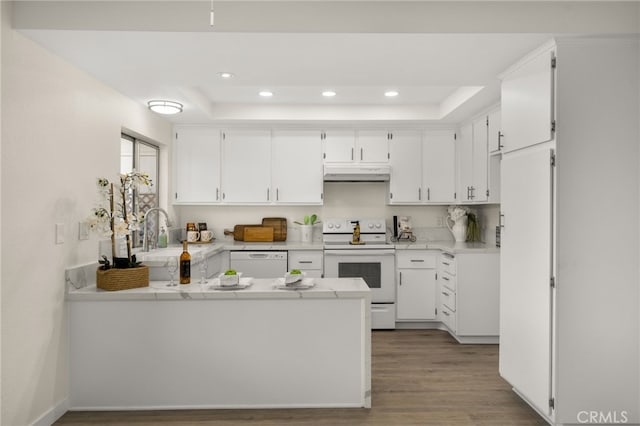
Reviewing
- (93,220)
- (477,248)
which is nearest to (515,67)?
(477,248)

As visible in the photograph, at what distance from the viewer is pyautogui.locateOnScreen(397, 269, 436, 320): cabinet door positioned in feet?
15.0

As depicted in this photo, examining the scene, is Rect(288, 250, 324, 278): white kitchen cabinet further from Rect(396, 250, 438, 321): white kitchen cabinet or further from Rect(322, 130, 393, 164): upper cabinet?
Rect(322, 130, 393, 164): upper cabinet

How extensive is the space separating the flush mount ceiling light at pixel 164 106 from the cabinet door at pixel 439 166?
2.68 m

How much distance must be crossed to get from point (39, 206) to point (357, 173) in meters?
3.06

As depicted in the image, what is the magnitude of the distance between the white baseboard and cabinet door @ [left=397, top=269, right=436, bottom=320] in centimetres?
311

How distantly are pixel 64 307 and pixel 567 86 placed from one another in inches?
128

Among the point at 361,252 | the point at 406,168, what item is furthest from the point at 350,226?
the point at 406,168

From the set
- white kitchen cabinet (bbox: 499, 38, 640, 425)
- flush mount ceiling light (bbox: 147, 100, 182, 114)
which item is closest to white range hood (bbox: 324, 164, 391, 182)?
flush mount ceiling light (bbox: 147, 100, 182, 114)

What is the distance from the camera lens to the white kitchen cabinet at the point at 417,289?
4574 millimetres

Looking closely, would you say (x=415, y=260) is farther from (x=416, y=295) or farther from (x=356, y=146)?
(x=356, y=146)

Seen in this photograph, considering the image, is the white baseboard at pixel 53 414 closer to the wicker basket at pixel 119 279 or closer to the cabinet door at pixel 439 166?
the wicker basket at pixel 119 279

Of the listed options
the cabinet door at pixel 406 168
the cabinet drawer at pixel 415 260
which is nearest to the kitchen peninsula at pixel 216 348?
the cabinet drawer at pixel 415 260

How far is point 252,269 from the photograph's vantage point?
457 cm

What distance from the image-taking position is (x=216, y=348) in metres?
2.68
